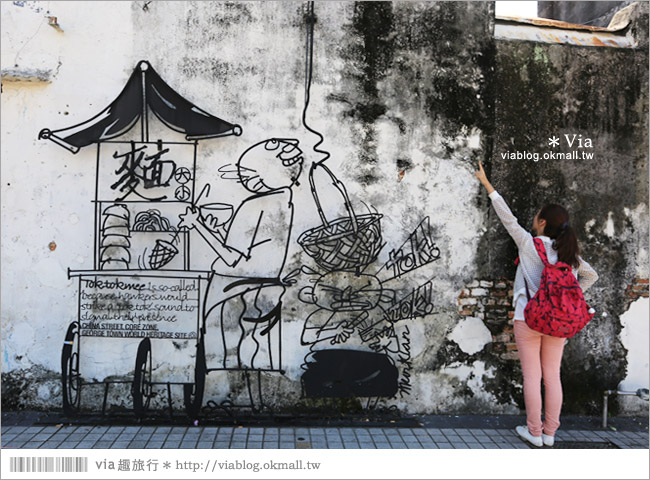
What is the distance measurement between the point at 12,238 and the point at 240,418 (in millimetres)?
2668

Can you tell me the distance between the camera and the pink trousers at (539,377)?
451 centimetres

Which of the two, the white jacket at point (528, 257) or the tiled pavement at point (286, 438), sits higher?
→ the white jacket at point (528, 257)

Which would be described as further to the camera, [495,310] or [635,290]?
[635,290]

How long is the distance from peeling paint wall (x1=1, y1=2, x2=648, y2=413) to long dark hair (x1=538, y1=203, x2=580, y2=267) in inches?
20.4

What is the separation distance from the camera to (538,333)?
14.7 ft

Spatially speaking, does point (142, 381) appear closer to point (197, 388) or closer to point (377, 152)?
point (197, 388)

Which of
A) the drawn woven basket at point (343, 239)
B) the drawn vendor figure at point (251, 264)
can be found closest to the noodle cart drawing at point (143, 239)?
the drawn vendor figure at point (251, 264)

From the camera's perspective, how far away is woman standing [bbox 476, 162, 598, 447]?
177 inches

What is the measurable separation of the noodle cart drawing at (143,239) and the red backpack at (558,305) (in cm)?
291

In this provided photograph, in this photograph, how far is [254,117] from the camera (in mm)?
4887

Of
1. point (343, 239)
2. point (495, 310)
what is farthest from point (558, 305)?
point (343, 239)

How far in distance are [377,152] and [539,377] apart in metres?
2.47

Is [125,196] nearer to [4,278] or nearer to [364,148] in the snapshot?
[4,278]

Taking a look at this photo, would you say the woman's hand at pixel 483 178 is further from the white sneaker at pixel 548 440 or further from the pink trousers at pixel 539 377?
the white sneaker at pixel 548 440
